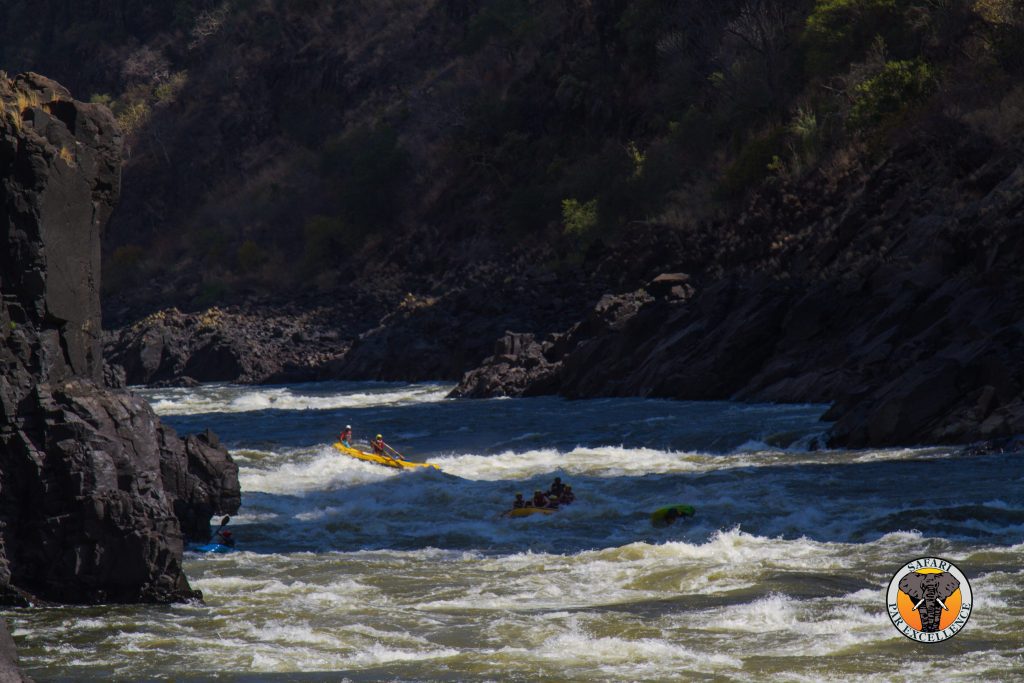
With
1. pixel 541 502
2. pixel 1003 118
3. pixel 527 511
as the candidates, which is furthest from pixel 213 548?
pixel 1003 118

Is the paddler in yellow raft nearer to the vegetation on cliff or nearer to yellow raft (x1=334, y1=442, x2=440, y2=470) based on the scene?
Result: yellow raft (x1=334, y1=442, x2=440, y2=470)

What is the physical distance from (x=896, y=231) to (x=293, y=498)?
65.3 feet

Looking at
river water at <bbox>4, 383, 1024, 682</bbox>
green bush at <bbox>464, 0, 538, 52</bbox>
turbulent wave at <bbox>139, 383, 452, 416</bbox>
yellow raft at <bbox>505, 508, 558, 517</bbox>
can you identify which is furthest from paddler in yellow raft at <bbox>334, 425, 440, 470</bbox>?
green bush at <bbox>464, 0, 538, 52</bbox>

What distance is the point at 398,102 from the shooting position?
86.3m

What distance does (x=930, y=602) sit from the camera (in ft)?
46.3

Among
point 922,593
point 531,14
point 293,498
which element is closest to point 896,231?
point 293,498

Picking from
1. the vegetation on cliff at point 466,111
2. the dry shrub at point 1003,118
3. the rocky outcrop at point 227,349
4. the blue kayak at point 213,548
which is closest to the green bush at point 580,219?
the vegetation on cliff at point 466,111

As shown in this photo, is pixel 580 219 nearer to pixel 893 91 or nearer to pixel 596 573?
pixel 893 91

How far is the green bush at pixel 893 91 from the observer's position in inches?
1773

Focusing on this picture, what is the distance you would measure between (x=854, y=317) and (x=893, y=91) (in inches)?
524

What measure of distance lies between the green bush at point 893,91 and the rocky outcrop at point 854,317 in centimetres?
238

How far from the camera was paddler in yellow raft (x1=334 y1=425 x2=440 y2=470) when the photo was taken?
29172 mm

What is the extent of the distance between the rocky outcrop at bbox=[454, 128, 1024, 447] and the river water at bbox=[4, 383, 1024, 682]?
185 centimetres

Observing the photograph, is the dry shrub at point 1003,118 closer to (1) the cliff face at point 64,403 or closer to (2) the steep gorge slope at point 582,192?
(2) the steep gorge slope at point 582,192
